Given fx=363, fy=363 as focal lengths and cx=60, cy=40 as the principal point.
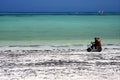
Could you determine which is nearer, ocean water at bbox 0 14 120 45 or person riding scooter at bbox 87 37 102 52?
person riding scooter at bbox 87 37 102 52

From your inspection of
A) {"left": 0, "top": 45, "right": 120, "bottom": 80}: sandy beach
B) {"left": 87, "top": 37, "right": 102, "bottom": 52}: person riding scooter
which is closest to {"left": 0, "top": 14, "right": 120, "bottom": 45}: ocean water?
{"left": 87, "top": 37, "right": 102, "bottom": 52}: person riding scooter

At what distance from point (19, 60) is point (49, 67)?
2349mm

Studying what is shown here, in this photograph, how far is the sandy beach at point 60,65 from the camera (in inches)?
509

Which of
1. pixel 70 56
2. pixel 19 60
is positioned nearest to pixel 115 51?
pixel 70 56

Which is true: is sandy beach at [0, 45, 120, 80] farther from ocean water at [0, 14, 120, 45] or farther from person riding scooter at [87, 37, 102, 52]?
ocean water at [0, 14, 120, 45]

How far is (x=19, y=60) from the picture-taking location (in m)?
16.7

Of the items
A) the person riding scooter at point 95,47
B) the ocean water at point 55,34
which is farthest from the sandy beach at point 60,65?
the ocean water at point 55,34

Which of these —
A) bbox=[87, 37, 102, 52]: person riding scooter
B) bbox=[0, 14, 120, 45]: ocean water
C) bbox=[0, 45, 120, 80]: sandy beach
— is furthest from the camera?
bbox=[0, 14, 120, 45]: ocean water

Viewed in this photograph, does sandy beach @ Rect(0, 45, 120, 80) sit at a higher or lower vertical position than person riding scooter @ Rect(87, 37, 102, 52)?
lower

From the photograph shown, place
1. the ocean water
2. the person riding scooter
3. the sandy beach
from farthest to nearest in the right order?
the ocean water < the person riding scooter < the sandy beach

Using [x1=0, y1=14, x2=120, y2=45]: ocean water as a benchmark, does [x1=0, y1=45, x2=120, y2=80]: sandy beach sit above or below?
below

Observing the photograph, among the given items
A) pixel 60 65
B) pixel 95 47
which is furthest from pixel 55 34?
pixel 60 65

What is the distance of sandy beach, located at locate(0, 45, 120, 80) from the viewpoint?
12.9 m

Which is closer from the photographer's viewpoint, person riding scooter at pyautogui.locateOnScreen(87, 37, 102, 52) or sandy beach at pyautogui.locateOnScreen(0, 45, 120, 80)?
sandy beach at pyautogui.locateOnScreen(0, 45, 120, 80)
